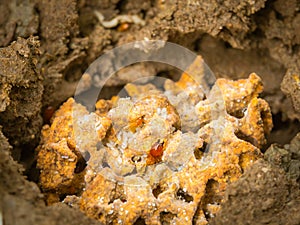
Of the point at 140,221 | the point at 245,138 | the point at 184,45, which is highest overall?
the point at 184,45

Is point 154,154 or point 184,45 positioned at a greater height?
point 184,45

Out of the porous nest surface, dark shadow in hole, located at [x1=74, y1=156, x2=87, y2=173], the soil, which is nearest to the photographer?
the soil

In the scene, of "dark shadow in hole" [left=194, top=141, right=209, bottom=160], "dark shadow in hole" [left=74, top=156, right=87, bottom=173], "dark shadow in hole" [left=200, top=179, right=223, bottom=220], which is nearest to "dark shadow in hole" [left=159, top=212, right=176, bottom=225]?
"dark shadow in hole" [left=200, top=179, right=223, bottom=220]

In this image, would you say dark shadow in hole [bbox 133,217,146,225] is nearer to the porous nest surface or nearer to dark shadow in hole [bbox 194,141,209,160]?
the porous nest surface

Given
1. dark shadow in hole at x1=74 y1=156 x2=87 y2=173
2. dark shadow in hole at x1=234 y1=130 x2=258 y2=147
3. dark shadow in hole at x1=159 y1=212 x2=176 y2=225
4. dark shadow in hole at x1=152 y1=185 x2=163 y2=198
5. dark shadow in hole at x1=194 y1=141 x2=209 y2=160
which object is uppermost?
dark shadow in hole at x1=234 y1=130 x2=258 y2=147

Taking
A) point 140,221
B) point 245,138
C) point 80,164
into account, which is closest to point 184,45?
point 245,138

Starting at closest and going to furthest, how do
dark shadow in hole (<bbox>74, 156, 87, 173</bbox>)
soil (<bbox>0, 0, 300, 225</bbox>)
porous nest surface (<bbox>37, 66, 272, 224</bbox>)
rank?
soil (<bbox>0, 0, 300, 225</bbox>), porous nest surface (<bbox>37, 66, 272, 224</bbox>), dark shadow in hole (<bbox>74, 156, 87, 173</bbox>)

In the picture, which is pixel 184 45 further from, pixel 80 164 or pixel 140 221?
pixel 140 221

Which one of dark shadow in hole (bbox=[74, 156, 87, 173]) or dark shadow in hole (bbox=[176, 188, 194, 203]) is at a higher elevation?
dark shadow in hole (bbox=[74, 156, 87, 173])
